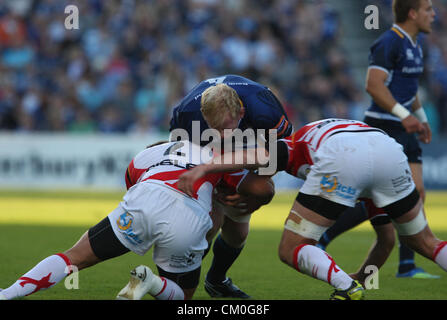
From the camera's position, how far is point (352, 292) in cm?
427

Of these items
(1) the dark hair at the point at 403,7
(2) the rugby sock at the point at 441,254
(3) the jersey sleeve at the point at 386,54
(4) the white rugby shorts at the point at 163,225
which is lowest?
(2) the rugby sock at the point at 441,254

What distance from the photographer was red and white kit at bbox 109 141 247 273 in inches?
172

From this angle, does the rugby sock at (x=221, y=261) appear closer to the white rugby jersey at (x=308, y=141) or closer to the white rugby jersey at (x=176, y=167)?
the white rugby jersey at (x=176, y=167)

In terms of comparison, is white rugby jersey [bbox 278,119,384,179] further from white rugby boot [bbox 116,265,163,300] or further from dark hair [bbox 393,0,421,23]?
dark hair [bbox 393,0,421,23]

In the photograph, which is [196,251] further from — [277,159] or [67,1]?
[67,1]

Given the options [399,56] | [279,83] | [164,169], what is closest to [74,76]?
[279,83]

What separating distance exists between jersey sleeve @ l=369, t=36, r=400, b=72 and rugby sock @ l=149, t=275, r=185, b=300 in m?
2.83

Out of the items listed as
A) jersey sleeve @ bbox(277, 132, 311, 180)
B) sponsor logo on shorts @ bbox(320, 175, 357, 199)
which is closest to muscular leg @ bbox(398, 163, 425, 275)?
jersey sleeve @ bbox(277, 132, 311, 180)

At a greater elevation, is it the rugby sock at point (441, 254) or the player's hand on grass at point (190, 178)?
the player's hand on grass at point (190, 178)

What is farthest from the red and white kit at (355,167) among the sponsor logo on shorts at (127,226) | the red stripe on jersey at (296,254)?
the sponsor logo on shorts at (127,226)

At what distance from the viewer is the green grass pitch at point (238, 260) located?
5387 millimetres

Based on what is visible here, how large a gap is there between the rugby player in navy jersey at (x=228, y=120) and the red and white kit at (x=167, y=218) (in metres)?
0.37

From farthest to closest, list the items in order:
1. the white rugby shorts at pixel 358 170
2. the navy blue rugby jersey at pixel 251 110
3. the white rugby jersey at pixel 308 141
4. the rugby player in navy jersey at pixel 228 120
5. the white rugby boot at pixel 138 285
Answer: the navy blue rugby jersey at pixel 251 110 → the white rugby jersey at pixel 308 141 → the rugby player in navy jersey at pixel 228 120 → the white rugby shorts at pixel 358 170 → the white rugby boot at pixel 138 285
